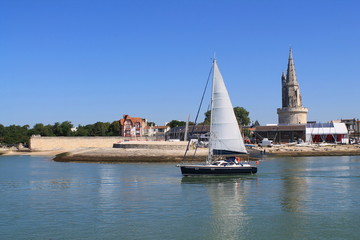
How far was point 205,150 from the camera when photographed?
7644 cm

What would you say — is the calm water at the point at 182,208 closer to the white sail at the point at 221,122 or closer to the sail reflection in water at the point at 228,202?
the sail reflection in water at the point at 228,202

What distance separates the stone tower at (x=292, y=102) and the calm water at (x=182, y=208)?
8813 cm

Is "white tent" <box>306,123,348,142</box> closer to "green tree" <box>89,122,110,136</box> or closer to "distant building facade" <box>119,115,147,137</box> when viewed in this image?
"distant building facade" <box>119,115,147,137</box>

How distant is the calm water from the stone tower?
88.1 m

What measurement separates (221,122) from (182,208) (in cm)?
1785

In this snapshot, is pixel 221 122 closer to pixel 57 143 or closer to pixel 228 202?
pixel 228 202

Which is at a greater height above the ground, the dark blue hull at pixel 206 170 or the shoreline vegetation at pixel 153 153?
the shoreline vegetation at pixel 153 153

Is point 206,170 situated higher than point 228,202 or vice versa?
point 206,170

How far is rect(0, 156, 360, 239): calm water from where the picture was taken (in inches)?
910

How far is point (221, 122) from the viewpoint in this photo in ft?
149

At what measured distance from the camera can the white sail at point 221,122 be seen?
45281 millimetres

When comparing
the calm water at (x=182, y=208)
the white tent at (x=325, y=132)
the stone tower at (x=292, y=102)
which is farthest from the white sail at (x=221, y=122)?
the stone tower at (x=292, y=102)

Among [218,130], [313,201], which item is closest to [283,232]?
[313,201]

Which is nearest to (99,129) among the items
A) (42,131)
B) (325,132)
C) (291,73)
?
(42,131)
